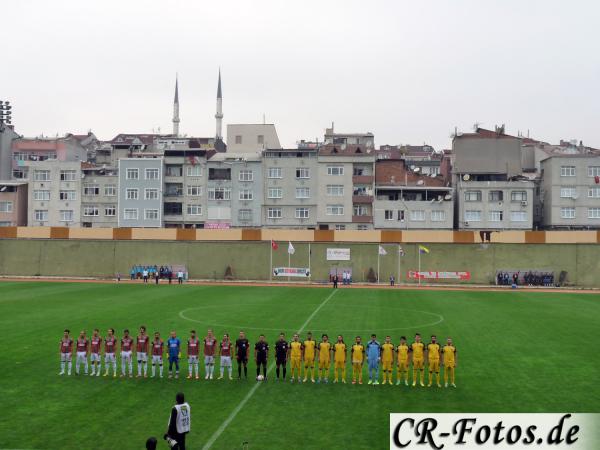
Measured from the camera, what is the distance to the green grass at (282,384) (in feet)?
58.4

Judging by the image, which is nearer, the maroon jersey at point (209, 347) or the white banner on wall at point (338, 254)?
the maroon jersey at point (209, 347)

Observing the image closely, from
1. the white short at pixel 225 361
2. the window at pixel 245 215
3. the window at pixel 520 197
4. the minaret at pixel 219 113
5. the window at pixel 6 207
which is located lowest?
the white short at pixel 225 361

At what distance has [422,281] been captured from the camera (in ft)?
247

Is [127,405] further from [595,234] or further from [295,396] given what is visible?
[595,234]

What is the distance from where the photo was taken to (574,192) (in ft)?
310

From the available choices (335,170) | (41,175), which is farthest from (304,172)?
(41,175)

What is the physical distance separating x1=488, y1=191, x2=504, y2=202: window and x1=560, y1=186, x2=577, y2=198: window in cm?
902

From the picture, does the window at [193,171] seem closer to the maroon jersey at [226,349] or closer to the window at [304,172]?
the window at [304,172]

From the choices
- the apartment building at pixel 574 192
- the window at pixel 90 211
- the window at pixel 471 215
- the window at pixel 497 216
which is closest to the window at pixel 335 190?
the window at pixel 471 215

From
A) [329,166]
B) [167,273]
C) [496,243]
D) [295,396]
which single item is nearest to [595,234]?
[496,243]

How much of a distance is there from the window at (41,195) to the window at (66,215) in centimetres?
343

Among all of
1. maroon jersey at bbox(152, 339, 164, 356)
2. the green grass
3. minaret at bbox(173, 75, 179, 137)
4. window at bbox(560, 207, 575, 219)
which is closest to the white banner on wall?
the green grass

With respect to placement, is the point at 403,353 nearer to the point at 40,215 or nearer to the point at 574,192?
the point at 574,192

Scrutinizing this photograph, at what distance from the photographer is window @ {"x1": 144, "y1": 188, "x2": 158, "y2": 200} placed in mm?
100500
